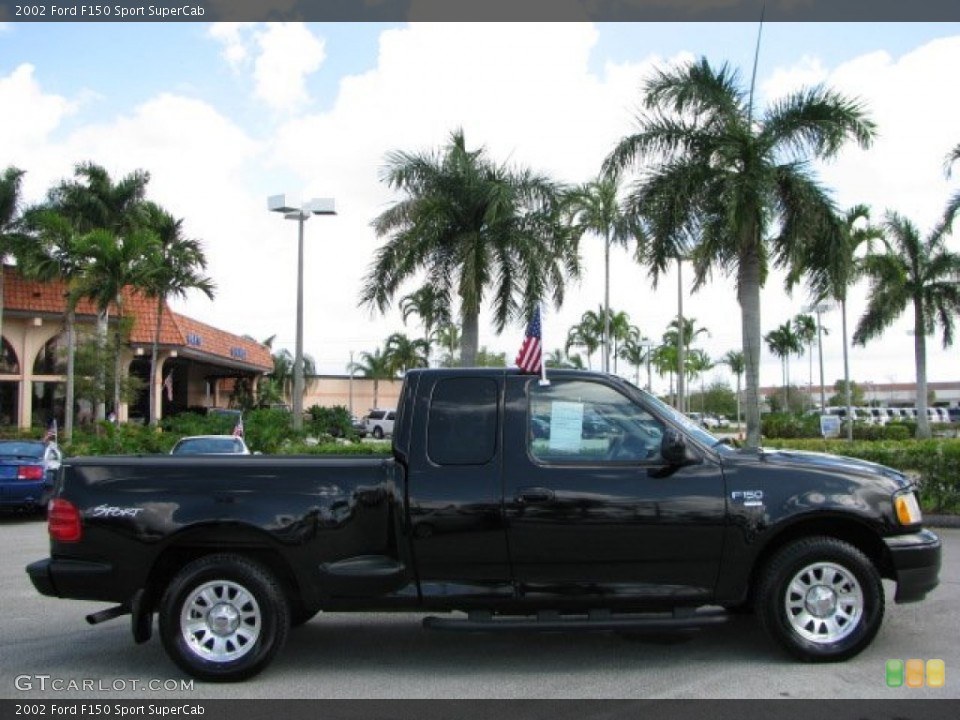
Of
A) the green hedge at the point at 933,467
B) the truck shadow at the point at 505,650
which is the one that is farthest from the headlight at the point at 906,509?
the green hedge at the point at 933,467

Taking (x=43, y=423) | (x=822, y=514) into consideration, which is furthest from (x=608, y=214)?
(x=822, y=514)

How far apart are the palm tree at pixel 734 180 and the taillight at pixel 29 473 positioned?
12.2 meters

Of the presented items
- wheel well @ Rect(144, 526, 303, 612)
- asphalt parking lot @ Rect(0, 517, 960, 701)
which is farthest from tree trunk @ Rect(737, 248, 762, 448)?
wheel well @ Rect(144, 526, 303, 612)

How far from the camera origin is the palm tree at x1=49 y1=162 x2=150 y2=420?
105ft

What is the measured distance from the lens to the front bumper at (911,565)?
5922 mm

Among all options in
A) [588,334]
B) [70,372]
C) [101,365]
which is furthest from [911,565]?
[588,334]

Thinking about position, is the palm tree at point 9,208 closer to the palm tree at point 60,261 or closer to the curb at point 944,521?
the palm tree at point 60,261

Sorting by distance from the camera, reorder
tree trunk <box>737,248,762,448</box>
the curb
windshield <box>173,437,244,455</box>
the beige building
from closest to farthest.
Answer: the curb → windshield <box>173,437,244,455</box> → tree trunk <box>737,248,762,448</box> → the beige building

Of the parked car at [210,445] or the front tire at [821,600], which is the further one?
the parked car at [210,445]

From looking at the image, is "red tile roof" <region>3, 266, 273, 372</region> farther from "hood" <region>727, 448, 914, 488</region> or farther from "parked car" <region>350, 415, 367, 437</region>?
"hood" <region>727, 448, 914, 488</region>

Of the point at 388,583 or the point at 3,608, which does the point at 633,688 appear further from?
the point at 3,608

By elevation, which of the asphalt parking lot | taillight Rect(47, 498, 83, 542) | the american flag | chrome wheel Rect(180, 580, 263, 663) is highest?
the american flag

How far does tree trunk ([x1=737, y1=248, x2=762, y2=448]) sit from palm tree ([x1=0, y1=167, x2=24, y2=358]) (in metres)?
24.0

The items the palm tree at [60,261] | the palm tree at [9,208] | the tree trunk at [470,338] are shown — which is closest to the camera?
the tree trunk at [470,338]
